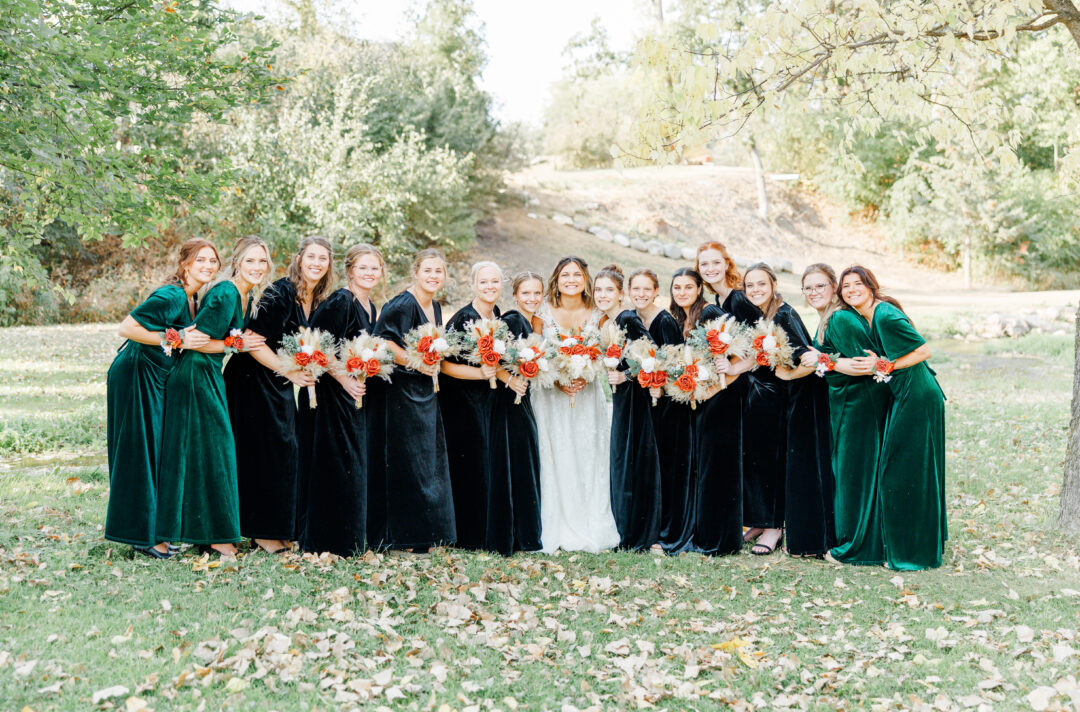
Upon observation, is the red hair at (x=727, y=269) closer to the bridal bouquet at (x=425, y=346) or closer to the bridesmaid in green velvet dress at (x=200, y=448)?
Result: the bridal bouquet at (x=425, y=346)

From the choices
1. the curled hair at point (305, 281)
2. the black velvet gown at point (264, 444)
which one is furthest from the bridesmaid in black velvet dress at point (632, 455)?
the black velvet gown at point (264, 444)

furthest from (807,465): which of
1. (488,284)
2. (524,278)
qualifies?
(488,284)

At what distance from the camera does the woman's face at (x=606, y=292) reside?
7.70m

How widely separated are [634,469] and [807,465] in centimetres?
145

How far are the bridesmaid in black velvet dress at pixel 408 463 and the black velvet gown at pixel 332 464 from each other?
0.17 metres

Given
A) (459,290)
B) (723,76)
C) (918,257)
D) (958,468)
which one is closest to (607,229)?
(459,290)

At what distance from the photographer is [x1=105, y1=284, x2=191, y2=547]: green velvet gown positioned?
653 cm

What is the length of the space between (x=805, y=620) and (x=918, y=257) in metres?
38.8

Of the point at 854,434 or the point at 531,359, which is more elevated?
the point at 531,359

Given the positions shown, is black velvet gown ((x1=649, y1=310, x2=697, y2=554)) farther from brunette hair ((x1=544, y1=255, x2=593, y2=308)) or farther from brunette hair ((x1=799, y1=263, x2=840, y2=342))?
brunette hair ((x1=799, y1=263, x2=840, y2=342))

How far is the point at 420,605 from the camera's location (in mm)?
6004

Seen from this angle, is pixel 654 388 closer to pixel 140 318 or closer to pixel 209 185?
pixel 140 318

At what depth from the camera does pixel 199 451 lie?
6.60 metres

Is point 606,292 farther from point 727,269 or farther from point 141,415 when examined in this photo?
point 141,415
